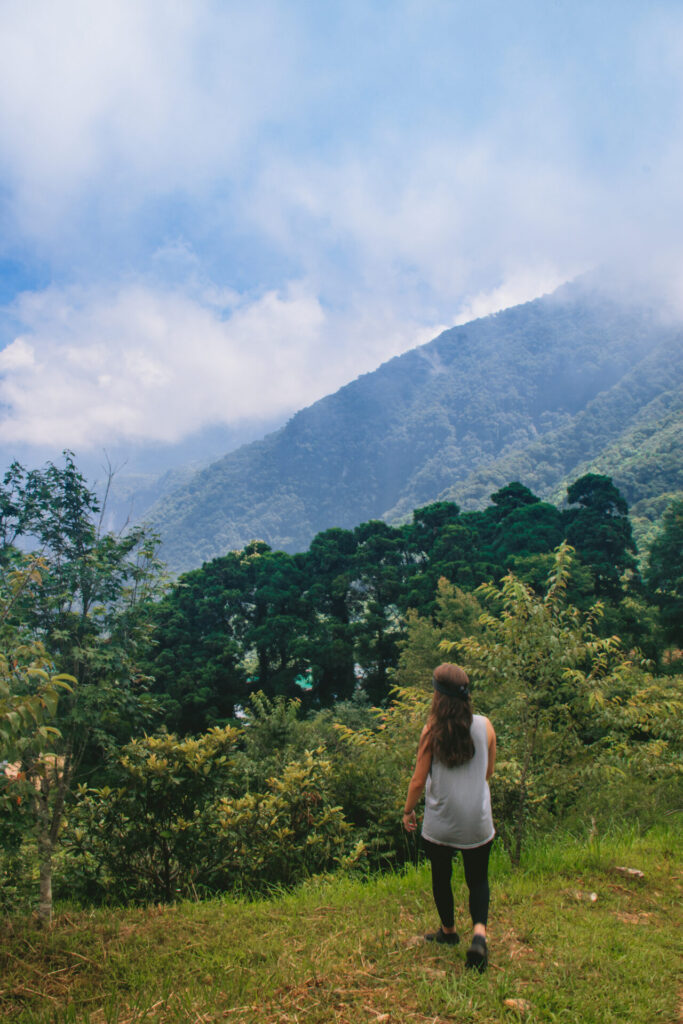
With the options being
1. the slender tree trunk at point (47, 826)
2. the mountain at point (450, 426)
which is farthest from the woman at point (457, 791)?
the mountain at point (450, 426)

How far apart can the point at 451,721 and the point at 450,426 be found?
15213 cm

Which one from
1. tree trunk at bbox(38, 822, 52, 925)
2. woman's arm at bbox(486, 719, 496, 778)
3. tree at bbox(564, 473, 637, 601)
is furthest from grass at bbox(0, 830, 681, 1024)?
tree at bbox(564, 473, 637, 601)

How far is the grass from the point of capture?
2570 mm

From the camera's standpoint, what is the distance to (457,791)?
2914 millimetres

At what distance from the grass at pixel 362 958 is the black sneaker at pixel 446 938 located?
0.18 ft

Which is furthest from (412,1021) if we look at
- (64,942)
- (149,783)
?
(149,783)

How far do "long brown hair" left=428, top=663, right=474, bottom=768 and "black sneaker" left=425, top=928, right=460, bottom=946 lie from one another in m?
0.99

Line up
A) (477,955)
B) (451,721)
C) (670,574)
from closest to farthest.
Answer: (477,955), (451,721), (670,574)

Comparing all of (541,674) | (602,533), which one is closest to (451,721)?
(541,674)

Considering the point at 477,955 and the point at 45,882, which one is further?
the point at 45,882

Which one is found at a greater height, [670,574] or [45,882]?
[670,574]

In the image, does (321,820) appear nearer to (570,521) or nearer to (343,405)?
(570,521)

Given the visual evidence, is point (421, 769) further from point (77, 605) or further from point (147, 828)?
point (77, 605)

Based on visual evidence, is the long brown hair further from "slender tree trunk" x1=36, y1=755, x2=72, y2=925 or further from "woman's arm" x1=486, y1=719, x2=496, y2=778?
"slender tree trunk" x1=36, y1=755, x2=72, y2=925
